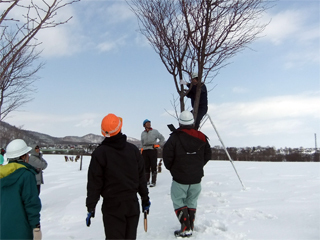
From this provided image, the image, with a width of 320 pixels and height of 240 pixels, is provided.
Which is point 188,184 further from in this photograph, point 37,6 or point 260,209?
point 37,6

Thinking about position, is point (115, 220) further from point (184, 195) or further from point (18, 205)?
point (184, 195)

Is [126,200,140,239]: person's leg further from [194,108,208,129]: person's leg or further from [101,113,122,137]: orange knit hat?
[194,108,208,129]: person's leg

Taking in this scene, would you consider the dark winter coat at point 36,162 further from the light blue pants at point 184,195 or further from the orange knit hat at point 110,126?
the orange knit hat at point 110,126

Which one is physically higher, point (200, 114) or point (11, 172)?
point (200, 114)

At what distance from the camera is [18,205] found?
2762 mm

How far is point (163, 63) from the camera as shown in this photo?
6488 mm

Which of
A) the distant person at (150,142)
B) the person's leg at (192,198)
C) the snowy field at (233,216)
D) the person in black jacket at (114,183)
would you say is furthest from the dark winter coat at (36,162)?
the person in black jacket at (114,183)

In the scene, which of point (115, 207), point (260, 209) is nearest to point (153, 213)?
point (260, 209)

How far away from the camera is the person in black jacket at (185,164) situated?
394cm

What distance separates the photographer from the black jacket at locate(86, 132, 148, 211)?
2.86m

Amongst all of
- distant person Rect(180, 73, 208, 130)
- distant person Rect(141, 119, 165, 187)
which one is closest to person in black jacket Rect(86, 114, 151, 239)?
distant person Rect(180, 73, 208, 130)

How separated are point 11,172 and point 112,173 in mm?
1022

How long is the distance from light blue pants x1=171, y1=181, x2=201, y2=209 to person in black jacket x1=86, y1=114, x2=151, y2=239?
1122 mm

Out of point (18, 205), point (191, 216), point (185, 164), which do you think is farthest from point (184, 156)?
point (18, 205)
